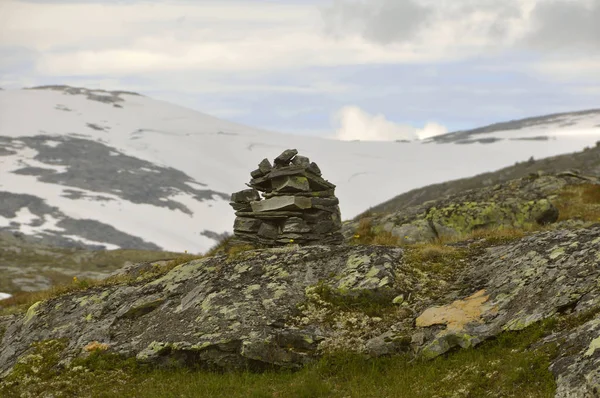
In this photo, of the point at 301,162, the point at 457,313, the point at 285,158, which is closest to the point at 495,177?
the point at 301,162

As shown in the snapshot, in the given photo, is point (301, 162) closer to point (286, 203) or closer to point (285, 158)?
point (285, 158)

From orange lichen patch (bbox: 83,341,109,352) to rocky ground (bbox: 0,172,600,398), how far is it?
0.13 feet

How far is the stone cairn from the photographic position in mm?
22766

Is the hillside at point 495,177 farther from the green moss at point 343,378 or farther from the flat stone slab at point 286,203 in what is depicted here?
the green moss at point 343,378

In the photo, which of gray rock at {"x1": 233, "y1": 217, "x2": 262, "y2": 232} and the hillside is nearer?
gray rock at {"x1": 233, "y1": 217, "x2": 262, "y2": 232}

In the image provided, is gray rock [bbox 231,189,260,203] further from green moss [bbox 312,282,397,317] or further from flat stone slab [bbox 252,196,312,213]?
green moss [bbox 312,282,397,317]

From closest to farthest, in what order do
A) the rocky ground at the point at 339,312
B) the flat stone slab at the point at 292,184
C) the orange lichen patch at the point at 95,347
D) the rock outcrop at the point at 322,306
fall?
the rocky ground at the point at 339,312 → the rock outcrop at the point at 322,306 → the orange lichen patch at the point at 95,347 → the flat stone slab at the point at 292,184

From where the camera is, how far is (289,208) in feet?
75.2

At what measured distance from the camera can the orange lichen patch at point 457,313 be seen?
15133 millimetres

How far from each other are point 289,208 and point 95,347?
322 inches

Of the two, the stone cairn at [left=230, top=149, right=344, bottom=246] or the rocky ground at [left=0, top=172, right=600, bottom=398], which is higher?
the stone cairn at [left=230, top=149, right=344, bottom=246]

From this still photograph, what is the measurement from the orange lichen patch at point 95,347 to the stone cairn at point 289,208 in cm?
690

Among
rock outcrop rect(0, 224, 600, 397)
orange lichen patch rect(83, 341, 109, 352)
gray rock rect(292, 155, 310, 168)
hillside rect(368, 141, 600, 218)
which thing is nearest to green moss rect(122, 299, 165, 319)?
rock outcrop rect(0, 224, 600, 397)

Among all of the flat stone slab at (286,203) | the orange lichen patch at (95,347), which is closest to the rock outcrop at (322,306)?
the orange lichen patch at (95,347)
